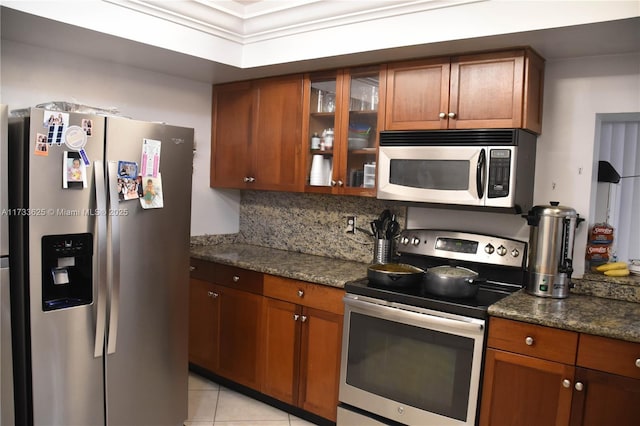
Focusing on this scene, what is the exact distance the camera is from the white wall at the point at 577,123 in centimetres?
247

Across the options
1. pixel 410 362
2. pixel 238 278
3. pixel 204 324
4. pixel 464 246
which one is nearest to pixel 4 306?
pixel 238 278

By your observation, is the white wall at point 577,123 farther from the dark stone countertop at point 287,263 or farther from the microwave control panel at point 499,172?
the dark stone countertop at point 287,263

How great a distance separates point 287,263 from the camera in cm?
312

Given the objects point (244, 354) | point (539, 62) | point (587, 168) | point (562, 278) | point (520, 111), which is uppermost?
point (539, 62)

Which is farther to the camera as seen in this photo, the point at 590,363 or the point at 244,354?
the point at 244,354

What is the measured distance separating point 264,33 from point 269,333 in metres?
1.83

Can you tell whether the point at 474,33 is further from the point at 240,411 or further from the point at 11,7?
the point at 240,411

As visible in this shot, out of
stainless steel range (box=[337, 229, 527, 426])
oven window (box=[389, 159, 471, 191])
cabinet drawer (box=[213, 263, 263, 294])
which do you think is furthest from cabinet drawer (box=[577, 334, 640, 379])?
cabinet drawer (box=[213, 263, 263, 294])

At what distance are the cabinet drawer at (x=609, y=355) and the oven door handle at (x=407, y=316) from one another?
41 centimetres

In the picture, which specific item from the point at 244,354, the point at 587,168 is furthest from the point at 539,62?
the point at 244,354

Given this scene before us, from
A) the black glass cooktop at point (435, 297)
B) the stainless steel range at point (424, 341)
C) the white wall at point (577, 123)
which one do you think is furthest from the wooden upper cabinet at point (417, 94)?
the black glass cooktop at point (435, 297)

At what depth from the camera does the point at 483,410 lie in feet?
7.25

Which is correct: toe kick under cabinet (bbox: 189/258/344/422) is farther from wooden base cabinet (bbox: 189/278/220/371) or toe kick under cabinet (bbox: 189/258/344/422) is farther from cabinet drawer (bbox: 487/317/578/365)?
cabinet drawer (bbox: 487/317/578/365)

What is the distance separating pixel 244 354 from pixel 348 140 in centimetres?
151
